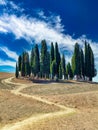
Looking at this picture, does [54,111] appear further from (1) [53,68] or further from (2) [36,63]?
(2) [36,63]

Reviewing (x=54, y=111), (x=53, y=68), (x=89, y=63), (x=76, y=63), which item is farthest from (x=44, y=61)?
(x=54, y=111)

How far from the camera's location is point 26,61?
92.4 meters

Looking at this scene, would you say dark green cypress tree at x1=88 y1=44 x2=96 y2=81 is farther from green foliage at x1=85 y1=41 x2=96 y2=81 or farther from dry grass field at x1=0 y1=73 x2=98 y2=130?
dry grass field at x1=0 y1=73 x2=98 y2=130

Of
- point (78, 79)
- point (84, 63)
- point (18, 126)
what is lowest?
point (18, 126)

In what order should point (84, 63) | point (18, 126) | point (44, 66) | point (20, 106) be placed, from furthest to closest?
1. point (44, 66)
2. point (84, 63)
3. point (20, 106)
4. point (18, 126)

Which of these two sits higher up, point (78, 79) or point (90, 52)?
point (90, 52)

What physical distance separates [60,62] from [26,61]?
48.6ft

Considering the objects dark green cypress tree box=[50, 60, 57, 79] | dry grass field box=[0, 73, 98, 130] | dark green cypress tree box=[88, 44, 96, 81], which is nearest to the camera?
dry grass field box=[0, 73, 98, 130]

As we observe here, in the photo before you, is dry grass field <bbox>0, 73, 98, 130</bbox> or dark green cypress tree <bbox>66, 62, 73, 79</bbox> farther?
dark green cypress tree <bbox>66, 62, 73, 79</bbox>

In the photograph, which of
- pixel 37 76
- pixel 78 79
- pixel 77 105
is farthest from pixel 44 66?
pixel 77 105

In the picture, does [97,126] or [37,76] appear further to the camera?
[37,76]

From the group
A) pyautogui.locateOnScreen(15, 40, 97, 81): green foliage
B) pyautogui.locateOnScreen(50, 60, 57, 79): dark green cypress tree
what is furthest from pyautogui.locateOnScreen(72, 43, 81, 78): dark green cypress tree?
pyautogui.locateOnScreen(50, 60, 57, 79): dark green cypress tree

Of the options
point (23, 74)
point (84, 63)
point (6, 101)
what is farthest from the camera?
point (23, 74)

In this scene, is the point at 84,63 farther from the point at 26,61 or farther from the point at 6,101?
the point at 6,101
